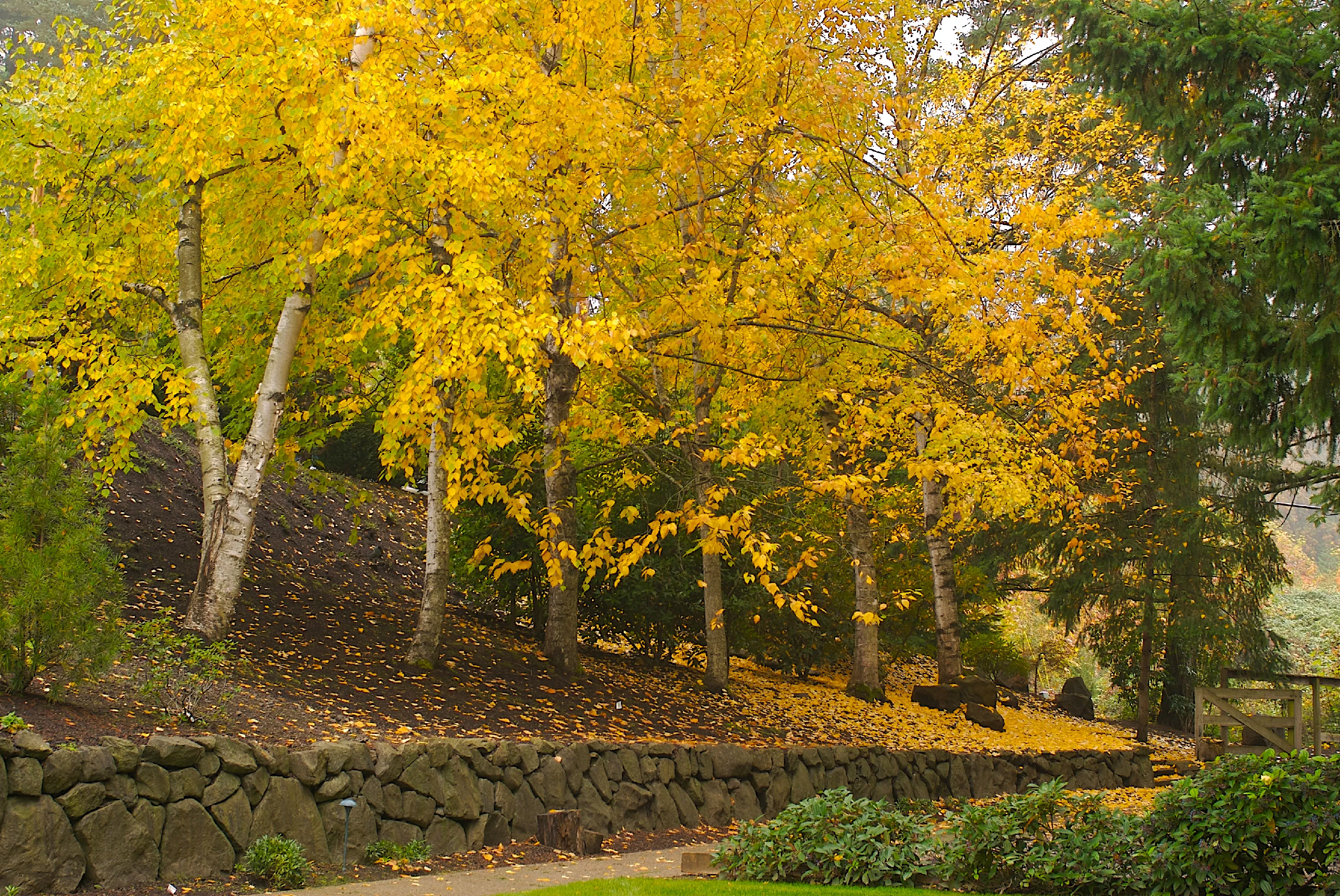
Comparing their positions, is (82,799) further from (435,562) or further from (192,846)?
(435,562)

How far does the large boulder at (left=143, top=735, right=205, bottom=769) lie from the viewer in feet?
17.4

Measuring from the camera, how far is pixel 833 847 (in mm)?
6395

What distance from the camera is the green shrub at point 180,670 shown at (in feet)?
20.5

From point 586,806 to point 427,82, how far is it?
18.6 feet

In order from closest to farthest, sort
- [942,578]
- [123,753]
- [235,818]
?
[123,753] < [235,818] < [942,578]

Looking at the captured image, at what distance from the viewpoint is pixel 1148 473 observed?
49.8ft

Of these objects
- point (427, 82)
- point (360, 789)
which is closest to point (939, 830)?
point (360, 789)

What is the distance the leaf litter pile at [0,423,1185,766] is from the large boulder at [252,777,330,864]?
1.99 feet

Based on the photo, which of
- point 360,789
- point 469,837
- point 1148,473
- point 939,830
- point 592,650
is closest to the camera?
point 360,789

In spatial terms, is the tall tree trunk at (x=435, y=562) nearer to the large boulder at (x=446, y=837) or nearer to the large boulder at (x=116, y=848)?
the large boulder at (x=446, y=837)

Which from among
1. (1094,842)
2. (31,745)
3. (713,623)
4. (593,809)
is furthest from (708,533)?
(31,745)

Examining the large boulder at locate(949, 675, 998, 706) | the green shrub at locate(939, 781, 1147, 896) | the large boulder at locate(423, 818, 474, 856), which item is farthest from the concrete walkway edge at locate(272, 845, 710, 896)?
the large boulder at locate(949, 675, 998, 706)

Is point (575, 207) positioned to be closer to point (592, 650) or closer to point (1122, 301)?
point (592, 650)

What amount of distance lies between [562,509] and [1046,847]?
5415 millimetres
